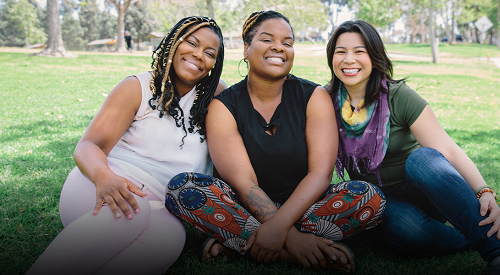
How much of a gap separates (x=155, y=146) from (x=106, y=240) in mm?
864

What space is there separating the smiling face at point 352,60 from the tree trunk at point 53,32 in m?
16.6

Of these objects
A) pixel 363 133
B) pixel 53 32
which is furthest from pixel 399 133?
pixel 53 32

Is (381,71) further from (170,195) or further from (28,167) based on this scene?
(28,167)

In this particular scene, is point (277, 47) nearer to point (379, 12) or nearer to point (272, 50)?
point (272, 50)

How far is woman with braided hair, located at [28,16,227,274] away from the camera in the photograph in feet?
6.31

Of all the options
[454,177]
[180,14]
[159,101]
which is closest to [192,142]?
[159,101]

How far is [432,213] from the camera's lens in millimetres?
2643

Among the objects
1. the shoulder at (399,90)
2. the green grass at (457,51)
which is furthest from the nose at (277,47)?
the green grass at (457,51)

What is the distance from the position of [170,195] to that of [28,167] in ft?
9.06

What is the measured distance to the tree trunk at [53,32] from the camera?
1579 cm

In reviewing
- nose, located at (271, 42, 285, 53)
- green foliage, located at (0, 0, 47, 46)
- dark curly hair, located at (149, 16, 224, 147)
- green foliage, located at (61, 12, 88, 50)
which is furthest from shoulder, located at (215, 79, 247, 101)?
green foliage, located at (61, 12, 88, 50)

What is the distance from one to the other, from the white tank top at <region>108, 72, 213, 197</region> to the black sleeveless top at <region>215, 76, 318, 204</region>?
415 mm

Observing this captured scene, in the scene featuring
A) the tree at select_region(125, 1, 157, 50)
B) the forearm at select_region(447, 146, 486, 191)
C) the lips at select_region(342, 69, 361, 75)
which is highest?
the tree at select_region(125, 1, 157, 50)

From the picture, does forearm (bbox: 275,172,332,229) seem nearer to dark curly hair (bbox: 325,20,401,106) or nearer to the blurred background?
dark curly hair (bbox: 325,20,401,106)
